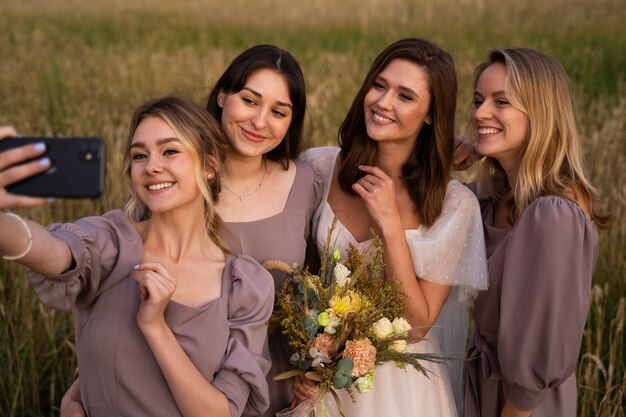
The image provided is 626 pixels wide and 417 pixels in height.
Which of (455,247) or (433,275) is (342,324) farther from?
(455,247)

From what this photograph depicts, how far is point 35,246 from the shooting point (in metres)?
2.16

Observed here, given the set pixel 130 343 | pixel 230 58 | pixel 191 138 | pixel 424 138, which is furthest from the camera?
pixel 230 58

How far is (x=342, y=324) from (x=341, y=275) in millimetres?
186

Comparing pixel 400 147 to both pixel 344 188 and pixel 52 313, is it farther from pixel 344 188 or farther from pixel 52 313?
pixel 52 313

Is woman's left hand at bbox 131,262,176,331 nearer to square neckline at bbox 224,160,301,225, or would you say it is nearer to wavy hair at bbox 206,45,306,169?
square neckline at bbox 224,160,301,225

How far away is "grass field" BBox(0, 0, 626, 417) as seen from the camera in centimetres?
445

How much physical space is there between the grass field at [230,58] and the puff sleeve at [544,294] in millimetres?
608

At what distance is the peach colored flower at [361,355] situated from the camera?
2.90 metres

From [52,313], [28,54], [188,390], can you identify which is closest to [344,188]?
[188,390]

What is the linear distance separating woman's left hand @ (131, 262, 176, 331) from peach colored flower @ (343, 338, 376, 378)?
2.41 ft

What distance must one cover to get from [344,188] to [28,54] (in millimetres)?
8208

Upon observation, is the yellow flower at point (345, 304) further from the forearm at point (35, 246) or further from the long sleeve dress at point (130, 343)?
the forearm at point (35, 246)

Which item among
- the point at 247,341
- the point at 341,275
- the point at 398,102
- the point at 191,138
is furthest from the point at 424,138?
the point at 247,341

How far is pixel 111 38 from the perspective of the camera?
1366 centimetres
